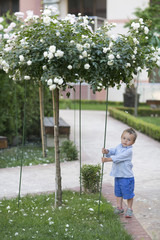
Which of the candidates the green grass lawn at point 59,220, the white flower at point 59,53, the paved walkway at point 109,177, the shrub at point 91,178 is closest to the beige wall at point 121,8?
the paved walkway at point 109,177

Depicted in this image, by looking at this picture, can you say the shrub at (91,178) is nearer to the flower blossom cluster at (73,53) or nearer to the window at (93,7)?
the flower blossom cluster at (73,53)

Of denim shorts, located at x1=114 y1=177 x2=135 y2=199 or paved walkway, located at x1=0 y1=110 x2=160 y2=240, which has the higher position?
denim shorts, located at x1=114 y1=177 x2=135 y2=199

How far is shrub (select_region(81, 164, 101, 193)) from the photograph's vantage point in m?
5.25

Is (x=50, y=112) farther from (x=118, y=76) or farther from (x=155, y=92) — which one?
(x=155, y=92)

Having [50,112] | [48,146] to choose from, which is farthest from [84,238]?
[50,112]

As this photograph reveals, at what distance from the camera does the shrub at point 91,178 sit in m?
5.25

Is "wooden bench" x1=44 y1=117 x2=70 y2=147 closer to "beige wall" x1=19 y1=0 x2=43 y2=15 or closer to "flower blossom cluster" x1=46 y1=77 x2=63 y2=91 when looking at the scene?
"flower blossom cluster" x1=46 y1=77 x2=63 y2=91

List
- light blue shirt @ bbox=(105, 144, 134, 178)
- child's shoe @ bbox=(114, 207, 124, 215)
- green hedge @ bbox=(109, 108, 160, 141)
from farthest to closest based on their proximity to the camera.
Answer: green hedge @ bbox=(109, 108, 160, 141) → child's shoe @ bbox=(114, 207, 124, 215) → light blue shirt @ bbox=(105, 144, 134, 178)

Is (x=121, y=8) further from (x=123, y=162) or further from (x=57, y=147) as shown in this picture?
(x=123, y=162)

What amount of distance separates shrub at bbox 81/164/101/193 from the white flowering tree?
1.40 metres

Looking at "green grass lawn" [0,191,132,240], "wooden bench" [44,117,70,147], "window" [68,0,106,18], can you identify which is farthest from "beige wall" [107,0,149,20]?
"green grass lawn" [0,191,132,240]

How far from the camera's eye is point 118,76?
4242 millimetres

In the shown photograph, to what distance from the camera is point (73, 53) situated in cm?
389

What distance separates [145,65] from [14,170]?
3.58m
